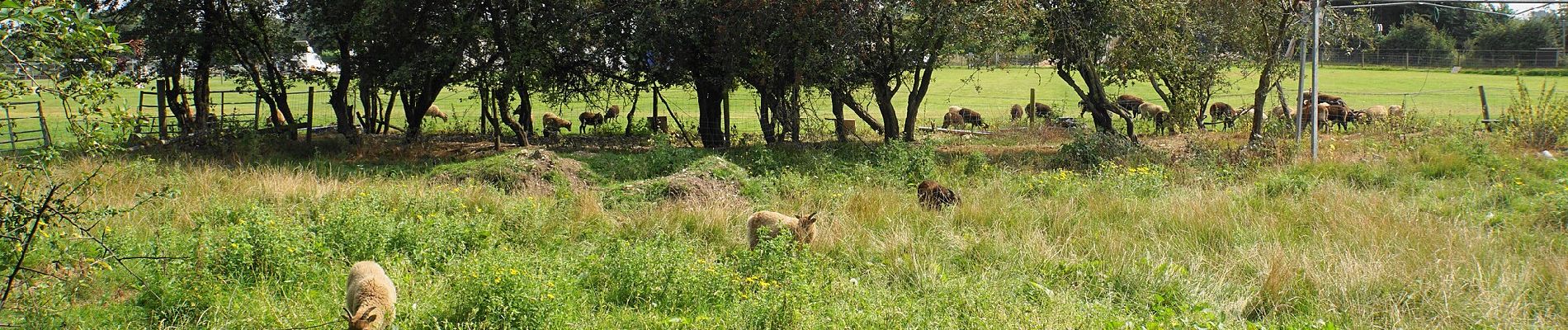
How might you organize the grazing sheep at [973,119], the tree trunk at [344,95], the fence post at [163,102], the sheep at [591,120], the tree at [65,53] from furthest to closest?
1. the grazing sheep at [973,119]
2. the sheep at [591,120]
3. the tree trunk at [344,95]
4. the fence post at [163,102]
5. the tree at [65,53]

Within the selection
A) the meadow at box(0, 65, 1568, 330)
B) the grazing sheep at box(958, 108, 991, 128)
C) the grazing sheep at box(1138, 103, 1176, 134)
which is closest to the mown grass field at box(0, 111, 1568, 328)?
the meadow at box(0, 65, 1568, 330)

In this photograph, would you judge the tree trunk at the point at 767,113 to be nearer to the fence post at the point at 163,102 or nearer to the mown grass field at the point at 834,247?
the mown grass field at the point at 834,247

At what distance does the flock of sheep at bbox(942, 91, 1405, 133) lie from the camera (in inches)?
746

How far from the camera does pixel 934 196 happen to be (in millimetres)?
10242

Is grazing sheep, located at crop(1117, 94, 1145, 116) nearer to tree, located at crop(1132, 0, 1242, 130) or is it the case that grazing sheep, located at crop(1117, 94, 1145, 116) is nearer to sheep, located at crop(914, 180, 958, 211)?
tree, located at crop(1132, 0, 1242, 130)

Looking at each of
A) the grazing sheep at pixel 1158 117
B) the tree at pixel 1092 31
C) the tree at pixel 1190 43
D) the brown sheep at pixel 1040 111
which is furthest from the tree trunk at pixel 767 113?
the brown sheep at pixel 1040 111

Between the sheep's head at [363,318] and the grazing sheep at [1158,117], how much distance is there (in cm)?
1553

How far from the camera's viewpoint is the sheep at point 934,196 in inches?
396

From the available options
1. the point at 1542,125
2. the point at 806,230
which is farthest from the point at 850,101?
the point at 1542,125

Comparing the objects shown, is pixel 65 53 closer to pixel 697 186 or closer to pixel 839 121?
pixel 697 186

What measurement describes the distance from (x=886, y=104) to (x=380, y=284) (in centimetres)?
1134

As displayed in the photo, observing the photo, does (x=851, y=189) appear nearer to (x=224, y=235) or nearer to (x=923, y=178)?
(x=923, y=178)

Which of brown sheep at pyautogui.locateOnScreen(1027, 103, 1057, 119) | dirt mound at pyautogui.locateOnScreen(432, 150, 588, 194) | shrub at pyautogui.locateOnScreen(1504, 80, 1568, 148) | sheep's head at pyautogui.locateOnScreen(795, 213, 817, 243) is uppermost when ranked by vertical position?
brown sheep at pyautogui.locateOnScreen(1027, 103, 1057, 119)

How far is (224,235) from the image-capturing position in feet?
25.7
